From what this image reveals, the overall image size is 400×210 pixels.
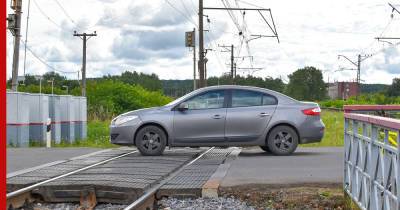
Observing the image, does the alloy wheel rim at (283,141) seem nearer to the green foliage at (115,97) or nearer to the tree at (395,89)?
the green foliage at (115,97)

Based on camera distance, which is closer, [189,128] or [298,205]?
[298,205]

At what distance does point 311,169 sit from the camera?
11.2 metres

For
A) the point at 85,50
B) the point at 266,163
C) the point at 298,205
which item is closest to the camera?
the point at 298,205

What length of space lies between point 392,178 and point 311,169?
20.5ft

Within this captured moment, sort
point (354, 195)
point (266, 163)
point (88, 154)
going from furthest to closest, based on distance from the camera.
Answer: point (88, 154) < point (266, 163) < point (354, 195)

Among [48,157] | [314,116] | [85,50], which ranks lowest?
[48,157]

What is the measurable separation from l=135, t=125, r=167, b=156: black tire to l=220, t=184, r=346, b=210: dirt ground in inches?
201

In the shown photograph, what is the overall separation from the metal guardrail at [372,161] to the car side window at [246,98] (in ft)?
20.6

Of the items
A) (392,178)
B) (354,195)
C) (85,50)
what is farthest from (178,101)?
(85,50)

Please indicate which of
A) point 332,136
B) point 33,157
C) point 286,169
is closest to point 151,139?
point 33,157

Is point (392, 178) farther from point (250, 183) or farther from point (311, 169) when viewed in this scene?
point (311, 169)

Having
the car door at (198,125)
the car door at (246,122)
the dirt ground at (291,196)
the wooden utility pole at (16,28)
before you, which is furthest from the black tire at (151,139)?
the wooden utility pole at (16,28)

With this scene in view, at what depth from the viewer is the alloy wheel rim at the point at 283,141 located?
14125 mm

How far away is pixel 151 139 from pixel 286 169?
3.79 meters
